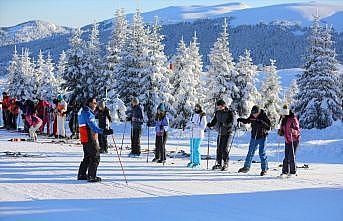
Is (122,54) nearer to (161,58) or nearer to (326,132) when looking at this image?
(161,58)

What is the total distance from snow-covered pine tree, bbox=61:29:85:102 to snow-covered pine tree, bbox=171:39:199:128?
831cm

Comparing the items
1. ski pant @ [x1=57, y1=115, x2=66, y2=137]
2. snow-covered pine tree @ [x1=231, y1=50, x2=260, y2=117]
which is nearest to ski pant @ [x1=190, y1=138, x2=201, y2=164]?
ski pant @ [x1=57, y1=115, x2=66, y2=137]

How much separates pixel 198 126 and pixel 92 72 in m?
30.8

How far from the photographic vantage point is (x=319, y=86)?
36.6 meters

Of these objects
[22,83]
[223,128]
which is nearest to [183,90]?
[22,83]

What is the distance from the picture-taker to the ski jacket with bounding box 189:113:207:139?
47.5 feet

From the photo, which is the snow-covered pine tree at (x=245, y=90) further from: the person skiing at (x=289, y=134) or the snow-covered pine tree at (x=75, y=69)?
the person skiing at (x=289, y=134)

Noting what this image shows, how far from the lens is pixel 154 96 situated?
38.1 metres

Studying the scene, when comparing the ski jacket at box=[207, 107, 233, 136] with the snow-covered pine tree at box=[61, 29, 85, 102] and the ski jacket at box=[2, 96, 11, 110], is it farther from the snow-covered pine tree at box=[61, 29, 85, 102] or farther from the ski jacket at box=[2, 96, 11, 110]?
the snow-covered pine tree at box=[61, 29, 85, 102]

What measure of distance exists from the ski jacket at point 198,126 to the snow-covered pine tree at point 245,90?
29276 millimetres

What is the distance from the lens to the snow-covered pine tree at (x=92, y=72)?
4347 centimetres

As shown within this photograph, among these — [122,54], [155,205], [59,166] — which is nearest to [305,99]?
[122,54]

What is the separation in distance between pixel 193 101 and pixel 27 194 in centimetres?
3465

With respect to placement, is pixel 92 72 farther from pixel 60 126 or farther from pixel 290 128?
pixel 290 128
